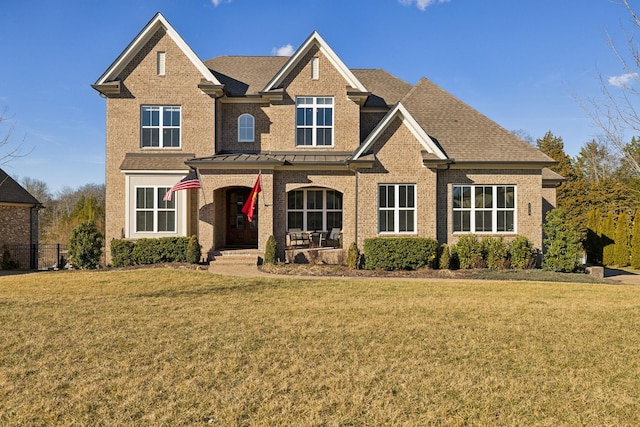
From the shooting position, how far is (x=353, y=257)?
16594 mm

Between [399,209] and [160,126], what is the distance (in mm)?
11400

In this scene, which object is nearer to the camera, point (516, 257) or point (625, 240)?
point (516, 257)

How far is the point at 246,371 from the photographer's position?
5562 millimetres

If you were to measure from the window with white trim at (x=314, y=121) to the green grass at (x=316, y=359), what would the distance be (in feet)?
33.4

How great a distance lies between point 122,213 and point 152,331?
512 inches

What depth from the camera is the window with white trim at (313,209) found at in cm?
2012

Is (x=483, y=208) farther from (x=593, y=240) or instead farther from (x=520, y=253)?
(x=593, y=240)

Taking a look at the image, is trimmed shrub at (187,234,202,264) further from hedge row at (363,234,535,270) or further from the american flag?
hedge row at (363,234,535,270)

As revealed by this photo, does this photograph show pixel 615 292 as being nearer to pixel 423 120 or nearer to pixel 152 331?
pixel 423 120

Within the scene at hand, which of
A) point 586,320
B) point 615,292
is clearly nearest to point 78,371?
point 586,320

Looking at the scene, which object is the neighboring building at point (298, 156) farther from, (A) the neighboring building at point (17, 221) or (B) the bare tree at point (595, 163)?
(B) the bare tree at point (595, 163)

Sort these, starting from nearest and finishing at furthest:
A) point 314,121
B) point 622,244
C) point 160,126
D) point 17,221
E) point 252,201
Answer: point 252,201 → point 160,126 → point 314,121 → point 17,221 → point 622,244

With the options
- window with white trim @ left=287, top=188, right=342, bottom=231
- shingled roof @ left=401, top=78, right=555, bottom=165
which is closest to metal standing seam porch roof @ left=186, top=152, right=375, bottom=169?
window with white trim @ left=287, top=188, right=342, bottom=231

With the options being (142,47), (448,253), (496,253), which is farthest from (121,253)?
(496,253)
